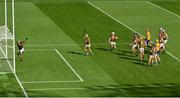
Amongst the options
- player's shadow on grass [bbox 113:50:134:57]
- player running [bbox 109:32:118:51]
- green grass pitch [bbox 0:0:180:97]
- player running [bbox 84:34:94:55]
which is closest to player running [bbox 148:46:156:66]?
green grass pitch [bbox 0:0:180:97]

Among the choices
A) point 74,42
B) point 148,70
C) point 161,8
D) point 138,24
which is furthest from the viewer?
point 161,8

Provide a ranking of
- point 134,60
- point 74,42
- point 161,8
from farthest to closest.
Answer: point 161,8 → point 74,42 → point 134,60

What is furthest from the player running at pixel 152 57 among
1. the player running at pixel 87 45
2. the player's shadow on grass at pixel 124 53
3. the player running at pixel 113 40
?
the player running at pixel 87 45

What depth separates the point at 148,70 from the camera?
4362 cm

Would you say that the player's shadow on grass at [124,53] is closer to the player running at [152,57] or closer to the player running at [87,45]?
the player running at [87,45]

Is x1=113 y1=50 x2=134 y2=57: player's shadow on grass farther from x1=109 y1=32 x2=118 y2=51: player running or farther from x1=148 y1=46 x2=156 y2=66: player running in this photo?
x1=148 y1=46 x2=156 y2=66: player running

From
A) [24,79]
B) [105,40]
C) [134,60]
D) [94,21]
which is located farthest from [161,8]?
[24,79]

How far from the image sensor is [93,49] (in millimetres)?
49969

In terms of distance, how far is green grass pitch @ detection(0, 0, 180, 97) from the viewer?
128 ft

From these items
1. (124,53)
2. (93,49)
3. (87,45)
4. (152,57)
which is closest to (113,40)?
(124,53)

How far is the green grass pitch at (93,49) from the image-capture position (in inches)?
1541

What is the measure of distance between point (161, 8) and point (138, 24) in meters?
10.3

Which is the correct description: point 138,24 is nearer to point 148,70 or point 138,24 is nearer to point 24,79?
point 148,70

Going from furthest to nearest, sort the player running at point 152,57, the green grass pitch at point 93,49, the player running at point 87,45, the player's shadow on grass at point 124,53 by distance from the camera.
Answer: the player's shadow on grass at point 124,53
the player running at point 87,45
the player running at point 152,57
the green grass pitch at point 93,49
